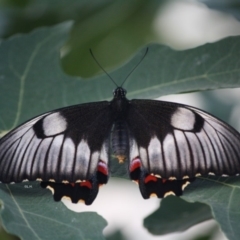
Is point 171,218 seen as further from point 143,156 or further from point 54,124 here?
point 54,124

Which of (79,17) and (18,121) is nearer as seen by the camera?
(18,121)

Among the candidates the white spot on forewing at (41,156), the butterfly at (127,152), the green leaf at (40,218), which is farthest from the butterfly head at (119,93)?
the green leaf at (40,218)

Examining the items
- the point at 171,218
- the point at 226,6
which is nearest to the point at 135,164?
the point at 171,218

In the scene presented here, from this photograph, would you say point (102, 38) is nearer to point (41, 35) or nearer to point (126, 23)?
point (126, 23)

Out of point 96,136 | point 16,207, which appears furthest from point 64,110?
point 16,207

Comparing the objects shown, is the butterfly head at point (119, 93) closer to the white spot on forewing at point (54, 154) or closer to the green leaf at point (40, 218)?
the white spot on forewing at point (54, 154)

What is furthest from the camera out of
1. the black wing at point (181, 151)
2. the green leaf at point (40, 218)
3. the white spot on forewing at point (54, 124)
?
the white spot on forewing at point (54, 124)
